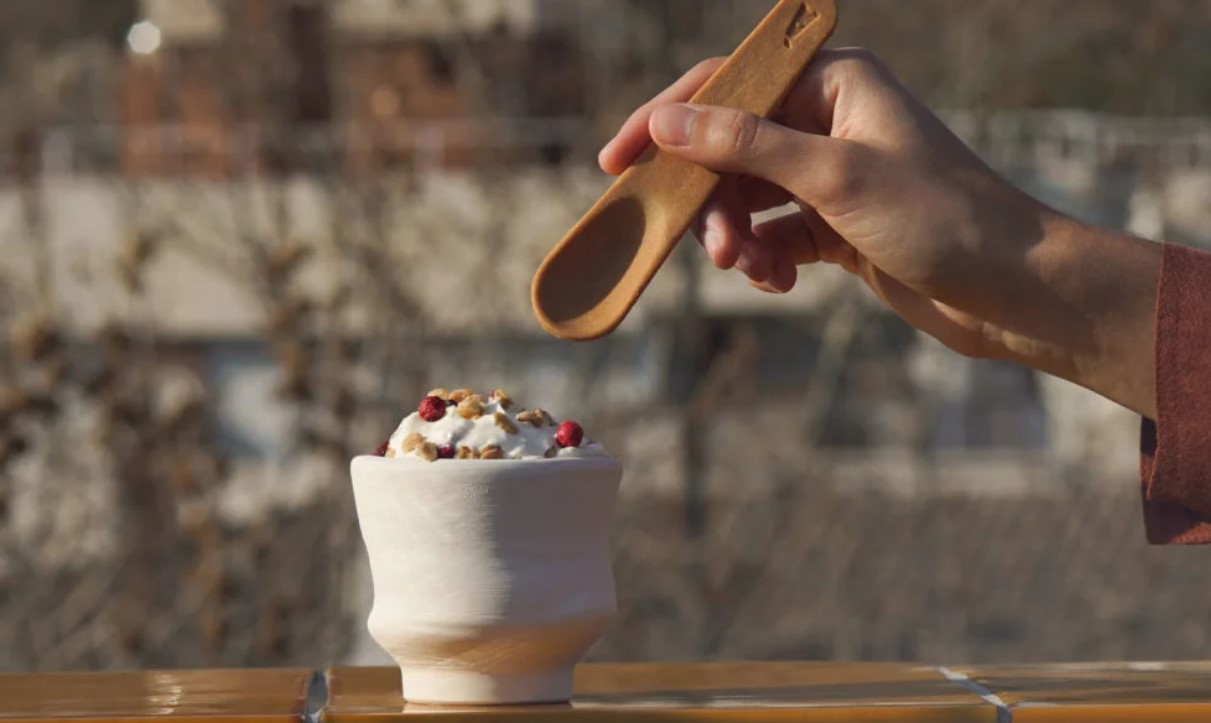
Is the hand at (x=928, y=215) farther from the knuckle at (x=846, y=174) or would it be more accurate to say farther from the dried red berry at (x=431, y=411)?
the dried red berry at (x=431, y=411)

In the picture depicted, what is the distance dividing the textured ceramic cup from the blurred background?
225 centimetres

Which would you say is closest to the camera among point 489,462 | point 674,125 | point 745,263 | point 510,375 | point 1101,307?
point 489,462

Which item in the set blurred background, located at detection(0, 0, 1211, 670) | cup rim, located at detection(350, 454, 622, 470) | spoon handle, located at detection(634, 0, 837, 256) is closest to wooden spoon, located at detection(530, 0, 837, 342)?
spoon handle, located at detection(634, 0, 837, 256)

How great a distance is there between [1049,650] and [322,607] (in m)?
1.93

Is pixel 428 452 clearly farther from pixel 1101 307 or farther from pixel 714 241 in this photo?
pixel 1101 307

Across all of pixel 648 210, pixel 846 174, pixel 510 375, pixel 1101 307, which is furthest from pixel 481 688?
pixel 510 375

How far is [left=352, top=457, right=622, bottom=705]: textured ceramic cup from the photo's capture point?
1.28 m

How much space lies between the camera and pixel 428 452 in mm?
1304

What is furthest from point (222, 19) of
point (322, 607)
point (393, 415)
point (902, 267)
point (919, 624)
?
point (902, 267)

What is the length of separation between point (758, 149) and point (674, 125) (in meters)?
0.07

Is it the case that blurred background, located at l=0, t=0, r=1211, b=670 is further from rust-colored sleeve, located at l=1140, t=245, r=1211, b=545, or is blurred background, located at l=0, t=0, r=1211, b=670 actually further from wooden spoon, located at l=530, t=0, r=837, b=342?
rust-colored sleeve, located at l=1140, t=245, r=1211, b=545

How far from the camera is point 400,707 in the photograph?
4.17 ft

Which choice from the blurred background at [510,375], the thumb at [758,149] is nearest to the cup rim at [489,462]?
the thumb at [758,149]

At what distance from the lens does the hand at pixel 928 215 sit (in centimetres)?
144
